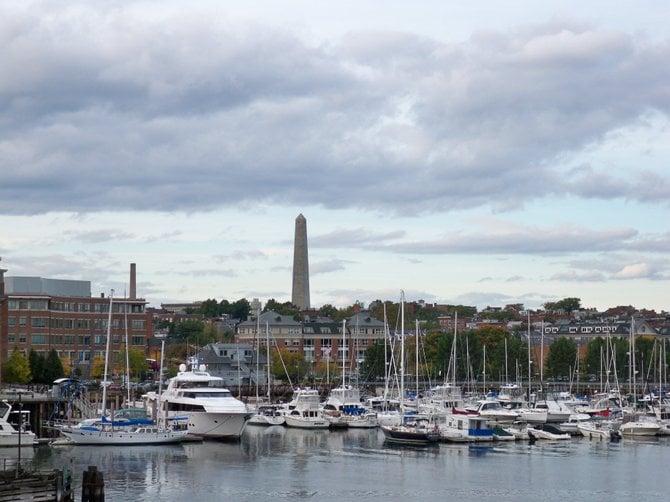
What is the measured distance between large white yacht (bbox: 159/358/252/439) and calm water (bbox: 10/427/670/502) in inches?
76.0

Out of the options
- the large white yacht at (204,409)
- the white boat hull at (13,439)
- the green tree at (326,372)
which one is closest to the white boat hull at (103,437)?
the white boat hull at (13,439)

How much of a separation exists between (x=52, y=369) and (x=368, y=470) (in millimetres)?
66677

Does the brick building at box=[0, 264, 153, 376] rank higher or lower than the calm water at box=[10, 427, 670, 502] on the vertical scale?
higher

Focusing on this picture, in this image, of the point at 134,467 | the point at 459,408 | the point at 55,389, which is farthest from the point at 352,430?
the point at 134,467

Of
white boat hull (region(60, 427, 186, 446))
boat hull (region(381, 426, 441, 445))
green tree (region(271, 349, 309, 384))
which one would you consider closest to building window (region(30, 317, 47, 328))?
green tree (region(271, 349, 309, 384))

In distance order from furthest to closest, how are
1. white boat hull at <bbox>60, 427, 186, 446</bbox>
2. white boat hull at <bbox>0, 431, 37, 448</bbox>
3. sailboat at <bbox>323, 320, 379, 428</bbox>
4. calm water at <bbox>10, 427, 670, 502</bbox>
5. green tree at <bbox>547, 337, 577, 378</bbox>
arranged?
green tree at <bbox>547, 337, 577, 378</bbox>
sailboat at <bbox>323, 320, 379, 428</bbox>
white boat hull at <bbox>60, 427, 186, 446</bbox>
white boat hull at <bbox>0, 431, 37, 448</bbox>
calm water at <bbox>10, 427, 670, 502</bbox>

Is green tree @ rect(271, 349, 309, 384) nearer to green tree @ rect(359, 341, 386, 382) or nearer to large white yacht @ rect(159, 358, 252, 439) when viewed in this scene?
green tree @ rect(359, 341, 386, 382)

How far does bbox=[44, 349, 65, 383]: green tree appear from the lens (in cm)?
13162

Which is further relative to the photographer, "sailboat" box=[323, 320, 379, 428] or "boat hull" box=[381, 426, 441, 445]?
"sailboat" box=[323, 320, 379, 428]

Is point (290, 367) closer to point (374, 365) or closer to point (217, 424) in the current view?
point (374, 365)

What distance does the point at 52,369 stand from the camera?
133 m

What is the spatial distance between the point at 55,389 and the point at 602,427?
157ft

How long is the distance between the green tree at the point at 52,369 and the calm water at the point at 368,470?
41.2m

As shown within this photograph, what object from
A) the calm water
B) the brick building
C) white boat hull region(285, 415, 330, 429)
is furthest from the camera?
the brick building
